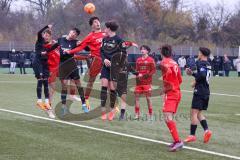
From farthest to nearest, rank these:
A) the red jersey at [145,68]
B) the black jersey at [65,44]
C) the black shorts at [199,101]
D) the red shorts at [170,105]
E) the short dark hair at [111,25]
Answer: the red jersey at [145,68]
the black jersey at [65,44]
the short dark hair at [111,25]
the black shorts at [199,101]
the red shorts at [170,105]

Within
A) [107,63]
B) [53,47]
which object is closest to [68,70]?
[53,47]

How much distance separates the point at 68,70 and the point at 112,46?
1.79m

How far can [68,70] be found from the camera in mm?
13430

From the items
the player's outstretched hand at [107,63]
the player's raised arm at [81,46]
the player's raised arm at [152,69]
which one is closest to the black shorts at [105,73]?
the player's outstretched hand at [107,63]

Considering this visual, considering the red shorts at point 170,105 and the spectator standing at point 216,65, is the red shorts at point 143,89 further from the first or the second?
the spectator standing at point 216,65

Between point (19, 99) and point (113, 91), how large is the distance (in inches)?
197

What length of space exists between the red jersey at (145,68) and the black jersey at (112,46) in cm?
116

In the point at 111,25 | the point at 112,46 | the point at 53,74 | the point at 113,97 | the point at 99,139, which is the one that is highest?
the point at 111,25

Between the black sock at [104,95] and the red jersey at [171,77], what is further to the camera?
the black sock at [104,95]

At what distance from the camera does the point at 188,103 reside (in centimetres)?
1747

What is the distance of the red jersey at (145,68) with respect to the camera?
1329 centimetres

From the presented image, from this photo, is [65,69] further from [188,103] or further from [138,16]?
[138,16]

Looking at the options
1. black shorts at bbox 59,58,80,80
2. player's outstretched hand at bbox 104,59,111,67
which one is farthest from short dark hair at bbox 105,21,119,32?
black shorts at bbox 59,58,80,80

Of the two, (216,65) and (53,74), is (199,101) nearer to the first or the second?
(53,74)
